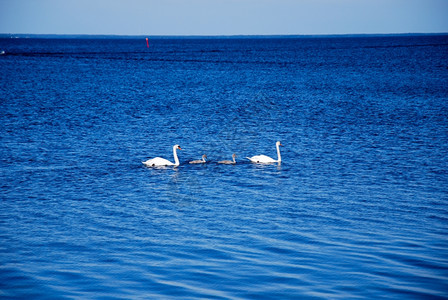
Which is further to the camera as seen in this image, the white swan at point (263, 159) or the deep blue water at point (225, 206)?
the white swan at point (263, 159)

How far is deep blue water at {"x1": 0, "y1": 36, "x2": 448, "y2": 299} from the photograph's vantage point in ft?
37.5

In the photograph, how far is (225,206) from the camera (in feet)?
55.0

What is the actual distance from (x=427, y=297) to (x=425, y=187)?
8.57m

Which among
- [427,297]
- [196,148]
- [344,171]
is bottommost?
[427,297]

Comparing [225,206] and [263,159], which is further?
[263,159]

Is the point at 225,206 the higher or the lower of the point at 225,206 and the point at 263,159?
the lower

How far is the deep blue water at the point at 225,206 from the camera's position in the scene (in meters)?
11.4

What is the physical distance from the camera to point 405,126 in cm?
3180

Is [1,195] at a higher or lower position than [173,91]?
lower

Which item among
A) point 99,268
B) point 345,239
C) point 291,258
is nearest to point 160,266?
point 99,268

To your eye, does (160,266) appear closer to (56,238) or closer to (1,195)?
(56,238)

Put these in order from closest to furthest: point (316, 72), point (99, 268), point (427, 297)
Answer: point (427, 297)
point (99, 268)
point (316, 72)

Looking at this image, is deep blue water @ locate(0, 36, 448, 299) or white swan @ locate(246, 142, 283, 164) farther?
white swan @ locate(246, 142, 283, 164)

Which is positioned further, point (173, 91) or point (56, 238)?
point (173, 91)
